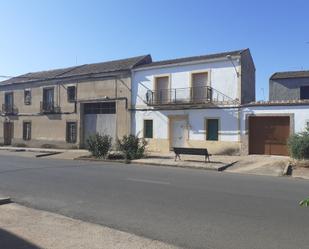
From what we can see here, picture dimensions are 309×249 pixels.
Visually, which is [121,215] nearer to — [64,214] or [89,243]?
[64,214]

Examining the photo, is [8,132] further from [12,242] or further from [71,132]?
[12,242]

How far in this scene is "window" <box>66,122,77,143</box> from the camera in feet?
115

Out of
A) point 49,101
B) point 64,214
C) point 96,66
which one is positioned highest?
point 96,66

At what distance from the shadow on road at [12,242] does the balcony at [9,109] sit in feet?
118

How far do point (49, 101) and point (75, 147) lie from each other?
5709 millimetres

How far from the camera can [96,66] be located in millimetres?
35719

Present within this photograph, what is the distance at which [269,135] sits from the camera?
24328 mm

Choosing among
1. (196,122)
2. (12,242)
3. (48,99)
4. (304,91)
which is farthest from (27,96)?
(12,242)

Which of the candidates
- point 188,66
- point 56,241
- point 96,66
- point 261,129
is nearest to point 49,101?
point 96,66

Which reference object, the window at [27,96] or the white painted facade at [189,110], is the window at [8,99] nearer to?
the window at [27,96]

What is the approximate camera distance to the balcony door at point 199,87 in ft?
88.4

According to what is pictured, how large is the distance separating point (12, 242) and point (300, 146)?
15721 millimetres

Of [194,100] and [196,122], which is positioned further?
[196,122]

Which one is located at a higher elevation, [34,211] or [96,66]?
[96,66]
